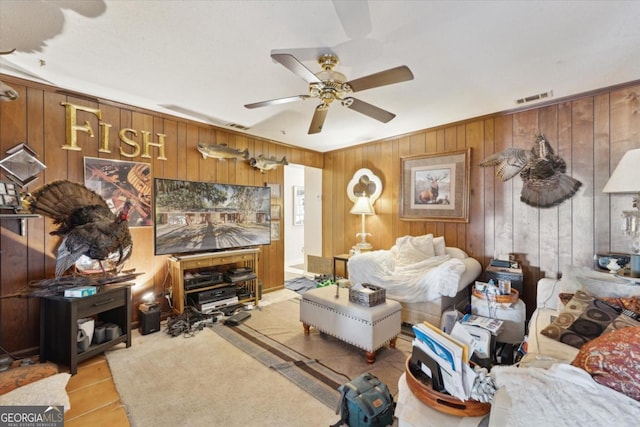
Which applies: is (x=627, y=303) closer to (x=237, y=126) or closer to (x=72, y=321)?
(x=72, y=321)

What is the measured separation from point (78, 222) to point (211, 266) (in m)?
1.57

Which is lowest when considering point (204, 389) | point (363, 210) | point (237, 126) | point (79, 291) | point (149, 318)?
point (204, 389)

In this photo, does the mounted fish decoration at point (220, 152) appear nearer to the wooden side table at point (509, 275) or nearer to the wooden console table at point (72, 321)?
the wooden console table at point (72, 321)

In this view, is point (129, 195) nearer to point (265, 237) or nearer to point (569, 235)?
point (265, 237)

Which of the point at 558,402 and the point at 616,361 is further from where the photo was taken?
the point at 616,361

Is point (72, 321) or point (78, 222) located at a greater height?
point (78, 222)

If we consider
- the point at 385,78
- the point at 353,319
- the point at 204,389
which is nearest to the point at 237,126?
the point at 385,78

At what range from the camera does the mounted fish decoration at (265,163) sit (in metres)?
4.06

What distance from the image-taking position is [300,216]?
6801 mm

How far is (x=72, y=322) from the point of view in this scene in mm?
2164

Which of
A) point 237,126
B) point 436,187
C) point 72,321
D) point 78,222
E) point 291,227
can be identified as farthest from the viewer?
point 291,227

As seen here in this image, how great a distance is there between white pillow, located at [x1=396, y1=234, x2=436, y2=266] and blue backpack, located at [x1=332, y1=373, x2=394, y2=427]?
212 centimetres

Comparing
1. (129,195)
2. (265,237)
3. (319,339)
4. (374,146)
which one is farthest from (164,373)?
(374,146)

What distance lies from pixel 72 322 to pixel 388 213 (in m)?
3.90
